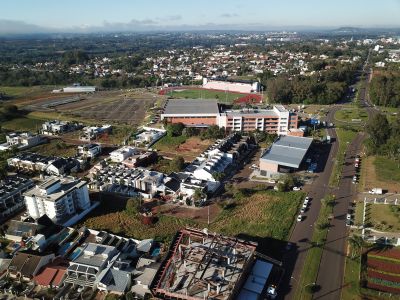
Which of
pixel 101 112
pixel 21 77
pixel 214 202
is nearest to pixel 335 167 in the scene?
pixel 214 202

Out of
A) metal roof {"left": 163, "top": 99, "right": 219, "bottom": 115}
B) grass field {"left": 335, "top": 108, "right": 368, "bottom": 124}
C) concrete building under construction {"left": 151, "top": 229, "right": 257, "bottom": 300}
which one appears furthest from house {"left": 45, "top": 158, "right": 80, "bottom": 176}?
grass field {"left": 335, "top": 108, "right": 368, "bottom": 124}

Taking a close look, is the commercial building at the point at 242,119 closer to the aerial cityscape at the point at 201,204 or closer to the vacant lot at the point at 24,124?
the aerial cityscape at the point at 201,204

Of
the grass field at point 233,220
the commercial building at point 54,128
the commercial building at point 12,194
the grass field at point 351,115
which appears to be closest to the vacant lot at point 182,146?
the grass field at point 233,220

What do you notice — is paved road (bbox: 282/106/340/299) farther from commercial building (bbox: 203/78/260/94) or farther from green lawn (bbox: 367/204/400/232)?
commercial building (bbox: 203/78/260/94)

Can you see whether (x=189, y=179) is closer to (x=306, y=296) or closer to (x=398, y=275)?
(x=306, y=296)

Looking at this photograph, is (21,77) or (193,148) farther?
(21,77)

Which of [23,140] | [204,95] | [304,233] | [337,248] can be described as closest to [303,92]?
[204,95]
